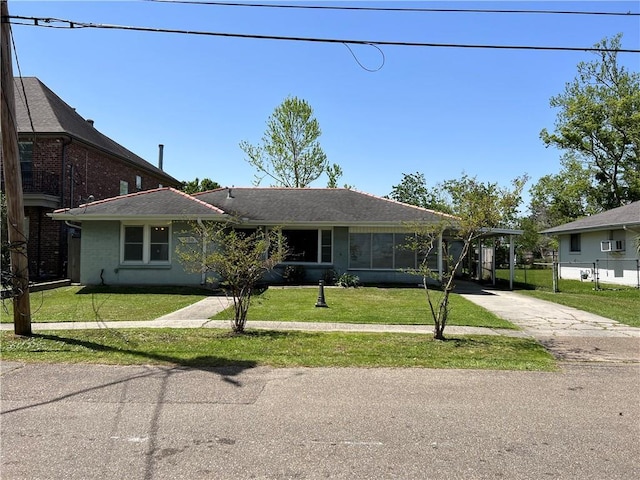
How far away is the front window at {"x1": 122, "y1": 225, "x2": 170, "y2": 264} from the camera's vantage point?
1703 centimetres

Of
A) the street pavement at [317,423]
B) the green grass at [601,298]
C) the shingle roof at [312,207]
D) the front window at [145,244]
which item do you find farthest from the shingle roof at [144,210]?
the green grass at [601,298]

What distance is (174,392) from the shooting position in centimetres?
526

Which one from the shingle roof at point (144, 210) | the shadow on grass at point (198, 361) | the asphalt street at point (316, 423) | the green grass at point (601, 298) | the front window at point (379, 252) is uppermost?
the shingle roof at point (144, 210)

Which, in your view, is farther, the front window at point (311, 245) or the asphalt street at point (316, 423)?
the front window at point (311, 245)

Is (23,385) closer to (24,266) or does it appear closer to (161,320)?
(24,266)

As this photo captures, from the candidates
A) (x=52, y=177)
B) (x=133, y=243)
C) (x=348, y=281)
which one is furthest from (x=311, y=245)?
(x=52, y=177)

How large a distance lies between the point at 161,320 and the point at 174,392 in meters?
5.21

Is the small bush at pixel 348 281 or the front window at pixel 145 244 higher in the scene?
the front window at pixel 145 244

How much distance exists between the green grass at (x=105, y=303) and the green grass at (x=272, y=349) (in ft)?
6.36

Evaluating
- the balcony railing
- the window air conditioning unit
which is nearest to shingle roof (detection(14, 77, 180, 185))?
the balcony railing

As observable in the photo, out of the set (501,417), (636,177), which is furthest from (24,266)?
(636,177)

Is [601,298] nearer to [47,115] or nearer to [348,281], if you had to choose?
[348,281]

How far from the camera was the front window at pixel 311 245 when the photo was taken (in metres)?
19.3

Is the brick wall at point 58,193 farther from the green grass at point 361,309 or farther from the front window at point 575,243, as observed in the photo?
the front window at point 575,243
